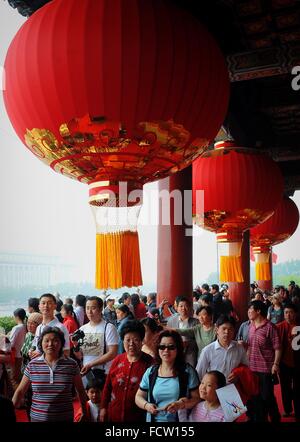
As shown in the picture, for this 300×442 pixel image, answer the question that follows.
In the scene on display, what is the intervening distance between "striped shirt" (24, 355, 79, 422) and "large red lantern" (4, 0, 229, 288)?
20.1 inches

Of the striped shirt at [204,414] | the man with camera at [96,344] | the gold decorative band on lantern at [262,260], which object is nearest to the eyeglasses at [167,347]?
the striped shirt at [204,414]

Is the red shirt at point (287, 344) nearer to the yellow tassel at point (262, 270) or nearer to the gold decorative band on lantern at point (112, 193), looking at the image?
the gold decorative band on lantern at point (112, 193)

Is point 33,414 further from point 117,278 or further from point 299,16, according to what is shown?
point 299,16

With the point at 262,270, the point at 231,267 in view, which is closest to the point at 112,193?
the point at 231,267

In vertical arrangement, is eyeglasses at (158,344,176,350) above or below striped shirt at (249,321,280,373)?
above

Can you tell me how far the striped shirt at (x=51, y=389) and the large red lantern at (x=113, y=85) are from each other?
1.68 ft

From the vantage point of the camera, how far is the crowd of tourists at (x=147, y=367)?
6.93 ft

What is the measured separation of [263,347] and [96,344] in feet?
3.90

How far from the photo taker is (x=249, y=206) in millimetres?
3773

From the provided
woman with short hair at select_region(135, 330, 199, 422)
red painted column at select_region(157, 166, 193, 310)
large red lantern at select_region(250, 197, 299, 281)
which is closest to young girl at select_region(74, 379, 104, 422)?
woman with short hair at select_region(135, 330, 199, 422)

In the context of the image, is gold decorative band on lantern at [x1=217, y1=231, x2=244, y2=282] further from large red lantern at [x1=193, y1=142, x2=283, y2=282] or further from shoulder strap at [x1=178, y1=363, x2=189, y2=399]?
shoulder strap at [x1=178, y1=363, x2=189, y2=399]

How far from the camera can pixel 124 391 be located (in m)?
2.33

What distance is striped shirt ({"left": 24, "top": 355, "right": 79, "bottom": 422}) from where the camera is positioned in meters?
2.25
